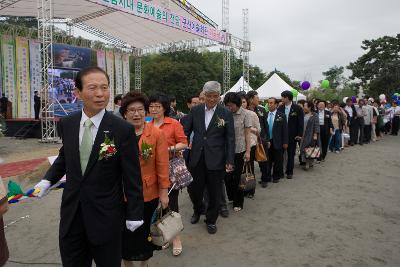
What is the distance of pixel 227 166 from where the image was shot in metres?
4.18

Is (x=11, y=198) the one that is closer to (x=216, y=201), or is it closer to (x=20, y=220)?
(x=216, y=201)

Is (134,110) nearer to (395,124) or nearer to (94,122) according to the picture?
(94,122)

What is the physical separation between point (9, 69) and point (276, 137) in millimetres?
12929

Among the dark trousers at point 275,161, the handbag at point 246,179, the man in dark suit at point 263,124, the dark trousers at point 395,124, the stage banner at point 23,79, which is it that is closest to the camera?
the handbag at point 246,179

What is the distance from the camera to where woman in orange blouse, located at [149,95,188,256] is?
11.7 feet

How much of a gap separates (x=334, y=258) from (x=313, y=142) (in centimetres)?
476

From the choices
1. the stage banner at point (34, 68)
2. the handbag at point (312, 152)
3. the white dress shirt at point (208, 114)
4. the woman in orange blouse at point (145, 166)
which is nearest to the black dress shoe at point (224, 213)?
the white dress shirt at point (208, 114)

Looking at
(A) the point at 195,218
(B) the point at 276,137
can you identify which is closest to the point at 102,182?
(A) the point at 195,218

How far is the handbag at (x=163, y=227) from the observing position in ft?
9.14

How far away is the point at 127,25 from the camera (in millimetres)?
17156

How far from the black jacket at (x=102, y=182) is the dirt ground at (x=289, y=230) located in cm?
155

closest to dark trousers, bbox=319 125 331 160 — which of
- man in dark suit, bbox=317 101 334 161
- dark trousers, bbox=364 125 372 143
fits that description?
man in dark suit, bbox=317 101 334 161

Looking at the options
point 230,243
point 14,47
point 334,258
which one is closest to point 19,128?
point 14,47

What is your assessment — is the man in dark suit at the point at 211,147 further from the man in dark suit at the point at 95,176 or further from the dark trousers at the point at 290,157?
the dark trousers at the point at 290,157
